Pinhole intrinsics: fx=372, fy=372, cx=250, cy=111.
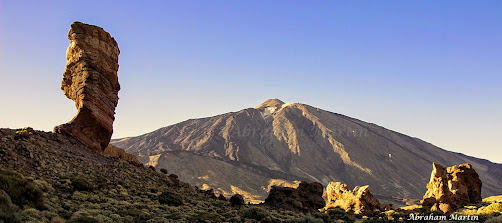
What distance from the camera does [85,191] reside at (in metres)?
25.7

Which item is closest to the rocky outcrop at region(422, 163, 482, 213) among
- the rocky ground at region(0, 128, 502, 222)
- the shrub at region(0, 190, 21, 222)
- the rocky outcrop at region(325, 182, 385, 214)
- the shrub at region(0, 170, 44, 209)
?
the rocky outcrop at region(325, 182, 385, 214)

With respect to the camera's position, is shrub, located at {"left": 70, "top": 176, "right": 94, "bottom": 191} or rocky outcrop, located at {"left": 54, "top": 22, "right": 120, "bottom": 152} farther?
rocky outcrop, located at {"left": 54, "top": 22, "right": 120, "bottom": 152}

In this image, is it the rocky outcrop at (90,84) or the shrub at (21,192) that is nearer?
the shrub at (21,192)

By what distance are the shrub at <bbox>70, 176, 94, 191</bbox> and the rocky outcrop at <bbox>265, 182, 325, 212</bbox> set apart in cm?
1966

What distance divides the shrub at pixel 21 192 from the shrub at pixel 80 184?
5.98m

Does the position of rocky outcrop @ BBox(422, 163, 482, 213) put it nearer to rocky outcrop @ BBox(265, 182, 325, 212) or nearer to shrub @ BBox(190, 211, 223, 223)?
rocky outcrop @ BBox(265, 182, 325, 212)

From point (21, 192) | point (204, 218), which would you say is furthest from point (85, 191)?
point (204, 218)

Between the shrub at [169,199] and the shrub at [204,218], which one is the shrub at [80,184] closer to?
the shrub at [169,199]

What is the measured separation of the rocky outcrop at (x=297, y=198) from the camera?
40.4 metres

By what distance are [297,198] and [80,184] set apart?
23.9 metres

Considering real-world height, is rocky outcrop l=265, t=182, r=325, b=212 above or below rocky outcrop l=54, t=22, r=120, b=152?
below

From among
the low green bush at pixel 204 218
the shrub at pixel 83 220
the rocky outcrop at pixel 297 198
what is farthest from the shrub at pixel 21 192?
the rocky outcrop at pixel 297 198

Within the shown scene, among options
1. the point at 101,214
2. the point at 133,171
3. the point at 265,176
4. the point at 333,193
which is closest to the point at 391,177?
the point at 265,176

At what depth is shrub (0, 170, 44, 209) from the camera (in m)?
18.0
